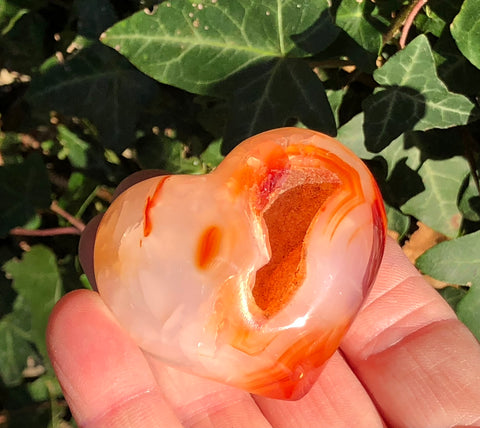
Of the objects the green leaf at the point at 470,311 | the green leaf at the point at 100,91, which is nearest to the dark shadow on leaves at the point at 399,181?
the green leaf at the point at 470,311

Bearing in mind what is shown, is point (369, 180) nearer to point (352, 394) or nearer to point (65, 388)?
point (352, 394)

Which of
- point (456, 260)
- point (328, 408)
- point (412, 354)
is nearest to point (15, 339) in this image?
point (328, 408)

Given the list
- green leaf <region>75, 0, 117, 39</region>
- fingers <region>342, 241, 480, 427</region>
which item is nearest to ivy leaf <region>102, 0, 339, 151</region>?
green leaf <region>75, 0, 117, 39</region>

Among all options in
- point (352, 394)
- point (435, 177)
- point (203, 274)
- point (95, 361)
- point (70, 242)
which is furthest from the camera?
point (70, 242)

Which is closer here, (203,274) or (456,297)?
Result: (203,274)

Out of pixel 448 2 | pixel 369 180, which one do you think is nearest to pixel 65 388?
pixel 369 180

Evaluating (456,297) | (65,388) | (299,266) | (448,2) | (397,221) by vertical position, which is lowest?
(456,297)

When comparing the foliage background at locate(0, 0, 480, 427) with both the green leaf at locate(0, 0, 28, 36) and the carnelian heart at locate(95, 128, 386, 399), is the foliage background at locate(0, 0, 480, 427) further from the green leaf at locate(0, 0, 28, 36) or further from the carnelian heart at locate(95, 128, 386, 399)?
the carnelian heart at locate(95, 128, 386, 399)
